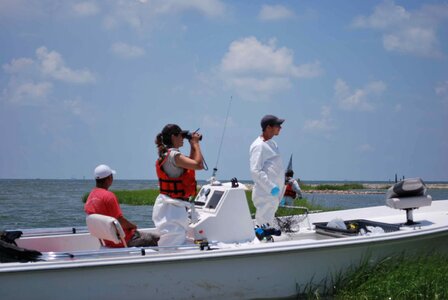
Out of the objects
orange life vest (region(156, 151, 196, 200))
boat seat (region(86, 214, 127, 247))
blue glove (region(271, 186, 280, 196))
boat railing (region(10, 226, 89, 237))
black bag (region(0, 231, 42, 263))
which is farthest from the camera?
blue glove (region(271, 186, 280, 196))

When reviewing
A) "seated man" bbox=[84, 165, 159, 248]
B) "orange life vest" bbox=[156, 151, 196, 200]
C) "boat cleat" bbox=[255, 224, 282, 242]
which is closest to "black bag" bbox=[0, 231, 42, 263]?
"seated man" bbox=[84, 165, 159, 248]

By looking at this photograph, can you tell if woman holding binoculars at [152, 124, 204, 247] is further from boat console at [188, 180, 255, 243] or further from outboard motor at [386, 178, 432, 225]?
outboard motor at [386, 178, 432, 225]

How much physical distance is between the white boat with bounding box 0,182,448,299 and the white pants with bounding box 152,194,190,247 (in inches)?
8.5

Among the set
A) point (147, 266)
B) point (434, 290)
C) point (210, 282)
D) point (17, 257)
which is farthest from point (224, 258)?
point (434, 290)

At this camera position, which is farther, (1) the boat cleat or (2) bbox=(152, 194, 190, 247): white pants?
(1) the boat cleat

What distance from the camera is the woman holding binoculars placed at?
5.24 m

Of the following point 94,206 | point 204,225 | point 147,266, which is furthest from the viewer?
point 204,225

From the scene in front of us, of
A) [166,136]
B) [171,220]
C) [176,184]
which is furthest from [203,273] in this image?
[166,136]

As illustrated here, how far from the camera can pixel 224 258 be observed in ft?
16.6

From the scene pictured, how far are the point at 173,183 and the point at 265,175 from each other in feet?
5.48

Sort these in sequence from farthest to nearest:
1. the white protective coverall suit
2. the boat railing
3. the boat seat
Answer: the white protective coverall suit, the boat railing, the boat seat

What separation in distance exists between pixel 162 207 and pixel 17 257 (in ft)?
4.62

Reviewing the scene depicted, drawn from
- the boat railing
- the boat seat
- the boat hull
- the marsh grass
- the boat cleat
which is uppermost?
the boat seat

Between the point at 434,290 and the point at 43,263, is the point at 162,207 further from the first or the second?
the point at 434,290
